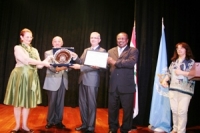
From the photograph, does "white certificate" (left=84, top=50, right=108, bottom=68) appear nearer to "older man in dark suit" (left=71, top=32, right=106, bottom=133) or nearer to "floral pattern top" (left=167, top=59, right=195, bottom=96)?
"older man in dark suit" (left=71, top=32, right=106, bottom=133)

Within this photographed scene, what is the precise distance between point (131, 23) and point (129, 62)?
3.32 metres

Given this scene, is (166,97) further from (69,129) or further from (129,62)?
(69,129)

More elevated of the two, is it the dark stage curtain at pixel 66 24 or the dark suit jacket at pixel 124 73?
the dark stage curtain at pixel 66 24

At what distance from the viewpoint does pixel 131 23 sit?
6.02m

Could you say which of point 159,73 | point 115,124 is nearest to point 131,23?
point 159,73

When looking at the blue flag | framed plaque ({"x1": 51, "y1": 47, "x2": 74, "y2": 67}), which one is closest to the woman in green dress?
framed plaque ({"x1": 51, "y1": 47, "x2": 74, "y2": 67})

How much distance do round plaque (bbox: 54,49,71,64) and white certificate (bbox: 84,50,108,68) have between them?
0.28m

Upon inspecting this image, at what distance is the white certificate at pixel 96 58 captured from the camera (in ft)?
9.64

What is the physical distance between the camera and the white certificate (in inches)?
116

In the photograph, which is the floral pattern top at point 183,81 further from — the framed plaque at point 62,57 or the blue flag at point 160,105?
the framed plaque at point 62,57

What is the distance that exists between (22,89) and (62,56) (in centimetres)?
75

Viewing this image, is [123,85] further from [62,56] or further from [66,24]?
[66,24]

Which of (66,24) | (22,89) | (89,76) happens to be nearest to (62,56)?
(89,76)

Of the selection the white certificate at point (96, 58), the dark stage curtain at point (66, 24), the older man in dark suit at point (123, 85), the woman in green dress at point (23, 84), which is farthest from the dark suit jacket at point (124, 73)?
the dark stage curtain at point (66, 24)
